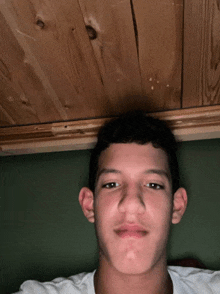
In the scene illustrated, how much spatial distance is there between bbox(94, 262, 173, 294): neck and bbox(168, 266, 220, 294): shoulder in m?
0.13

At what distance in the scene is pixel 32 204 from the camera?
1.52 m

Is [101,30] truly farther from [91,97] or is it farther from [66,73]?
[91,97]

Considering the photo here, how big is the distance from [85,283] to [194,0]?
128 centimetres

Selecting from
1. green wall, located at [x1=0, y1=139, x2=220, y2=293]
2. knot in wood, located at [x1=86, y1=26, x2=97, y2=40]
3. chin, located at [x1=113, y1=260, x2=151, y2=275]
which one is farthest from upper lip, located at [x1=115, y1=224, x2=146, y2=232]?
knot in wood, located at [x1=86, y1=26, x2=97, y2=40]

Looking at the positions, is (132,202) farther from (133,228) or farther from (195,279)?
(195,279)

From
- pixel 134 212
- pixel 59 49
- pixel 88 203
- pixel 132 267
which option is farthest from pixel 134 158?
pixel 59 49

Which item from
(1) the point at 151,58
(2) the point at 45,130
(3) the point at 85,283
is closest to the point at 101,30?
(1) the point at 151,58

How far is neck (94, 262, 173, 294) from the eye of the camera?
1015 millimetres

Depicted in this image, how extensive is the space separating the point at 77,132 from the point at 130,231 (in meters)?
0.70

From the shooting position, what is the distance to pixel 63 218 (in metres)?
1.48

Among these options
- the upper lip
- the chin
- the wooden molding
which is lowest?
the chin

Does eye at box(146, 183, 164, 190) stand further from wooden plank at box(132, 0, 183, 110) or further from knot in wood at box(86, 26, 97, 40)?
knot in wood at box(86, 26, 97, 40)

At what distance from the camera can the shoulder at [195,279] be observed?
44.5 inches

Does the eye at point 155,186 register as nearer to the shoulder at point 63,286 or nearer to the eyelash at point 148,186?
the eyelash at point 148,186
